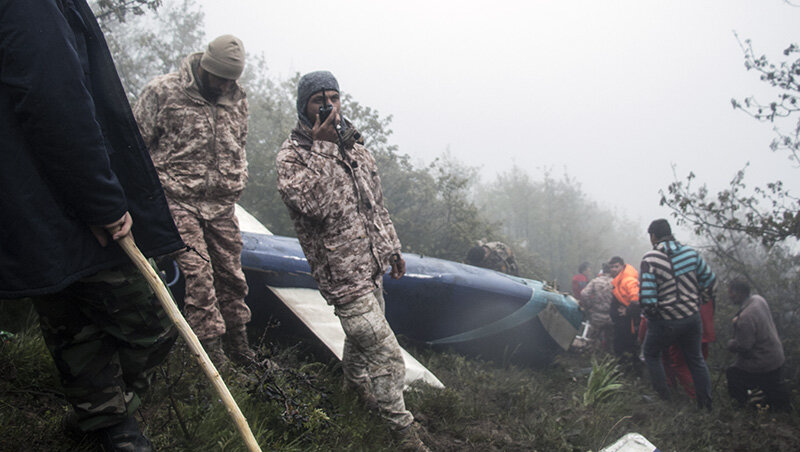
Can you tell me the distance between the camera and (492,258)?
8.62 meters

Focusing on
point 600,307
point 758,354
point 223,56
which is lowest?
point 600,307

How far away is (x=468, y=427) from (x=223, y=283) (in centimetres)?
200

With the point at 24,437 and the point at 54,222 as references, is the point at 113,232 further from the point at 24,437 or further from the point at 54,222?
the point at 24,437

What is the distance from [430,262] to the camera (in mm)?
5570

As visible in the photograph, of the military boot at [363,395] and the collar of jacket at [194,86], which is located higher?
the collar of jacket at [194,86]

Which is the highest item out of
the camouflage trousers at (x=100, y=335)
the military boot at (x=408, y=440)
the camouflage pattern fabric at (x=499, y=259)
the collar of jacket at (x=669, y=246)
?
the collar of jacket at (x=669, y=246)

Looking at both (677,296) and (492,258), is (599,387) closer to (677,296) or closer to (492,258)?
(677,296)

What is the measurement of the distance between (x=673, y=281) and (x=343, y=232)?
13.5 feet

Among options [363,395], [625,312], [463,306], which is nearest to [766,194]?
[625,312]

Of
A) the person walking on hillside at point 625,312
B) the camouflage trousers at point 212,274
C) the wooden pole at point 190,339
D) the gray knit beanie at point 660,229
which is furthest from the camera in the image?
the person walking on hillside at point 625,312

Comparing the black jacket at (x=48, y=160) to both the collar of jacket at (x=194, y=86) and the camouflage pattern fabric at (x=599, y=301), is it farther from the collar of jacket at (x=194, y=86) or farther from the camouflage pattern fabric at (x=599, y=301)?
the camouflage pattern fabric at (x=599, y=301)

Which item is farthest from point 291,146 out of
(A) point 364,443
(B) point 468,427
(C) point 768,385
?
(C) point 768,385

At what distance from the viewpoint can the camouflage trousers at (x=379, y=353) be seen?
9.02 feet

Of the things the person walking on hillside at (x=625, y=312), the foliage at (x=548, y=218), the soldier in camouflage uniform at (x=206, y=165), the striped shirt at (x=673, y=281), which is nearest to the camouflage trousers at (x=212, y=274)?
the soldier in camouflage uniform at (x=206, y=165)
